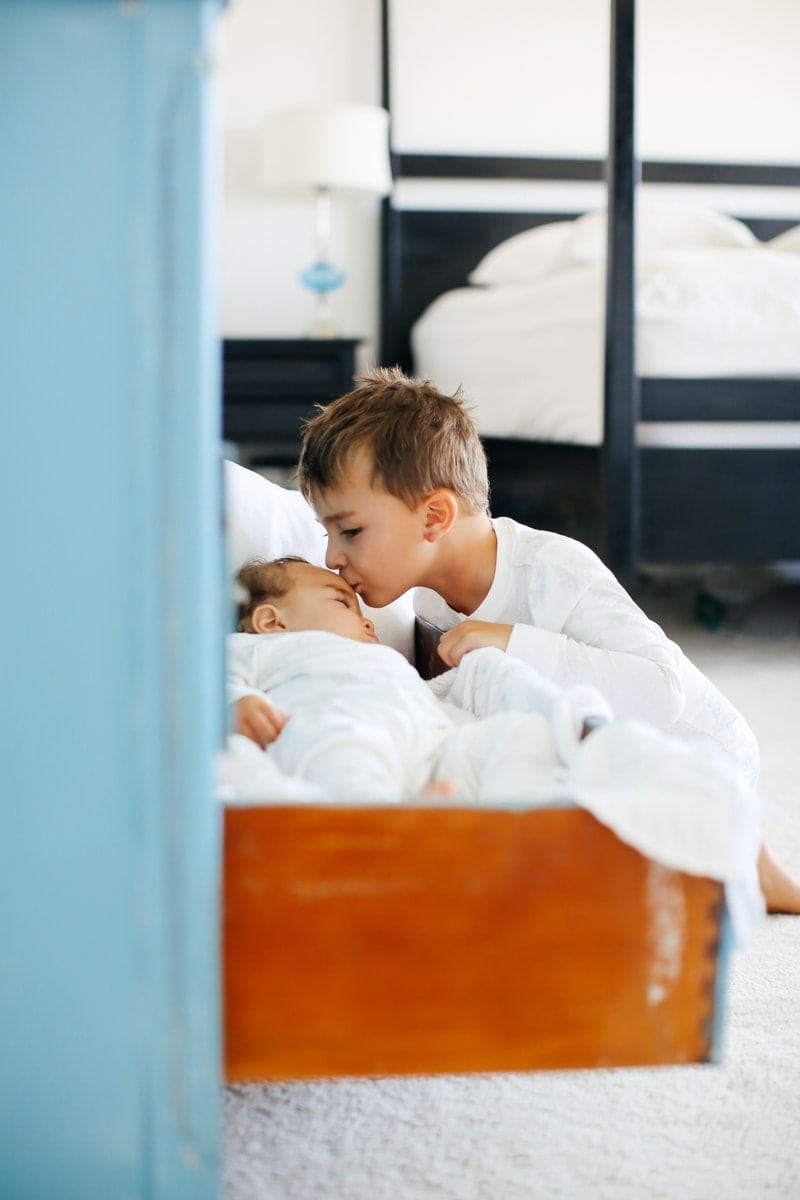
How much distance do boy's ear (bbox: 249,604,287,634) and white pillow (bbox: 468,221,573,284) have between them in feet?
6.60

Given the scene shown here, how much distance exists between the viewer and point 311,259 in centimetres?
374

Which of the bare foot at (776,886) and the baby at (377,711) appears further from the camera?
the bare foot at (776,886)

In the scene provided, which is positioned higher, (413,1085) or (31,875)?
(31,875)

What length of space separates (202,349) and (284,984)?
1.13ft

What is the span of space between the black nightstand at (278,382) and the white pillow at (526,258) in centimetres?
42

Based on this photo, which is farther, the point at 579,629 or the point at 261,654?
the point at 579,629

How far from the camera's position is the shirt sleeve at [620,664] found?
49.0 inches

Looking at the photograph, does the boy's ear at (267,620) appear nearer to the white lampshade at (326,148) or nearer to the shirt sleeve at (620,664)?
the shirt sleeve at (620,664)

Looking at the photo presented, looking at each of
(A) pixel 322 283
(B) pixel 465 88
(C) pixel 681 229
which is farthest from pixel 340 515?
(B) pixel 465 88

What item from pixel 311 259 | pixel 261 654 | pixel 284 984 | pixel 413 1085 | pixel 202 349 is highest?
pixel 311 259

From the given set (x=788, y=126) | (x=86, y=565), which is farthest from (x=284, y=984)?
(x=788, y=126)

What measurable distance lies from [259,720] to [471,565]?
50 cm

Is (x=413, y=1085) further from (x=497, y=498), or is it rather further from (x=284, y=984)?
(x=497, y=498)

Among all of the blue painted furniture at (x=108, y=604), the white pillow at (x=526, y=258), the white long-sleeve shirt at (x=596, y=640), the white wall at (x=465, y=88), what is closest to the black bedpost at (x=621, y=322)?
the white pillow at (x=526, y=258)
